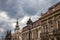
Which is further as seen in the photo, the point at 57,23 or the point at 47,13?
the point at 47,13

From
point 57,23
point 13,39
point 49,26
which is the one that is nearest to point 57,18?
point 57,23

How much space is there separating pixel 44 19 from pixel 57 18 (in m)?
5.47

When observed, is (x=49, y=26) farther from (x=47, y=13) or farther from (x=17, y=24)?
(x=17, y=24)

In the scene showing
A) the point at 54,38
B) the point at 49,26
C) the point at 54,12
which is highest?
the point at 54,12

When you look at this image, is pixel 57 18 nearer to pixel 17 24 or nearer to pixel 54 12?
pixel 54 12

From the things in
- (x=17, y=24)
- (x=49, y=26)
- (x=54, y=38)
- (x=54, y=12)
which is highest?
(x=17, y=24)

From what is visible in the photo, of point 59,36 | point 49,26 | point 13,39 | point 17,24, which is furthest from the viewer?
point 17,24

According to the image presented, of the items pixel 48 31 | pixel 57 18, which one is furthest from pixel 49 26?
pixel 57 18

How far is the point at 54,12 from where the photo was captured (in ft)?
115

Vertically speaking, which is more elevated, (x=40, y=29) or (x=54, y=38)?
(x=40, y=29)

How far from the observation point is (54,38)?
1369 inches

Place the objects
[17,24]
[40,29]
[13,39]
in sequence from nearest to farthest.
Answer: [40,29] → [13,39] → [17,24]

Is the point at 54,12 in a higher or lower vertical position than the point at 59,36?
higher

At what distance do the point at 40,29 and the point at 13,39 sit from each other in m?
31.3
